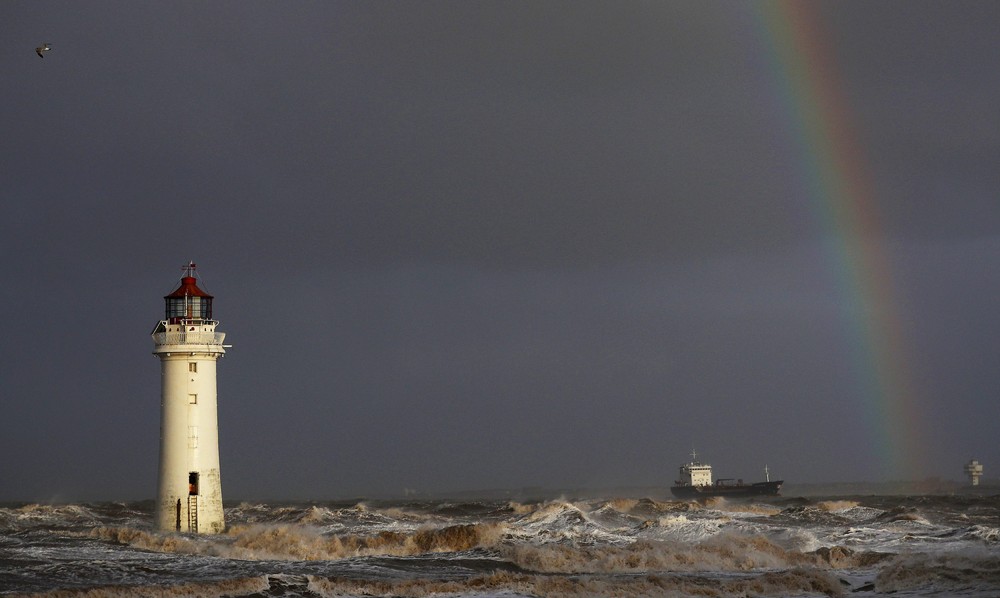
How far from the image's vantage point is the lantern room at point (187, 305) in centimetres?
3916

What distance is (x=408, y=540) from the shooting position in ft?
120

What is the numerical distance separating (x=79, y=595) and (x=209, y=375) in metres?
17.2

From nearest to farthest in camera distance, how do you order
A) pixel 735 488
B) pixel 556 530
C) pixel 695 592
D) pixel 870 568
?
1. pixel 695 592
2. pixel 870 568
3. pixel 556 530
4. pixel 735 488

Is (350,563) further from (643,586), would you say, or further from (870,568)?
(870,568)

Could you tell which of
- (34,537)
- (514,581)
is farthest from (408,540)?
(34,537)

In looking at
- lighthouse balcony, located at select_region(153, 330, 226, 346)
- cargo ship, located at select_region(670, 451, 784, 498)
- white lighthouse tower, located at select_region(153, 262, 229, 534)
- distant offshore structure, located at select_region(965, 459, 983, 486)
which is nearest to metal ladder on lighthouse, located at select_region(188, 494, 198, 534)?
white lighthouse tower, located at select_region(153, 262, 229, 534)

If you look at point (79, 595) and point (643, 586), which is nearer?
point (79, 595)

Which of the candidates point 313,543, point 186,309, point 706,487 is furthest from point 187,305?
point 706,487

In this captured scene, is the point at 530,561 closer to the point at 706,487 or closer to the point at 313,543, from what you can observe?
the point at 313,543

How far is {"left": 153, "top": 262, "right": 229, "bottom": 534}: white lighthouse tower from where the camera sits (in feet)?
125

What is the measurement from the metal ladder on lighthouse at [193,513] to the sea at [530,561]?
3.52 ft

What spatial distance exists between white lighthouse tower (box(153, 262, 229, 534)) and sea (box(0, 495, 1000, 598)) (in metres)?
1.12

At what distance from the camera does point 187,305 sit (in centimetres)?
3928

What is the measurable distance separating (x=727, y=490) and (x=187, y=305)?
87762 mm
